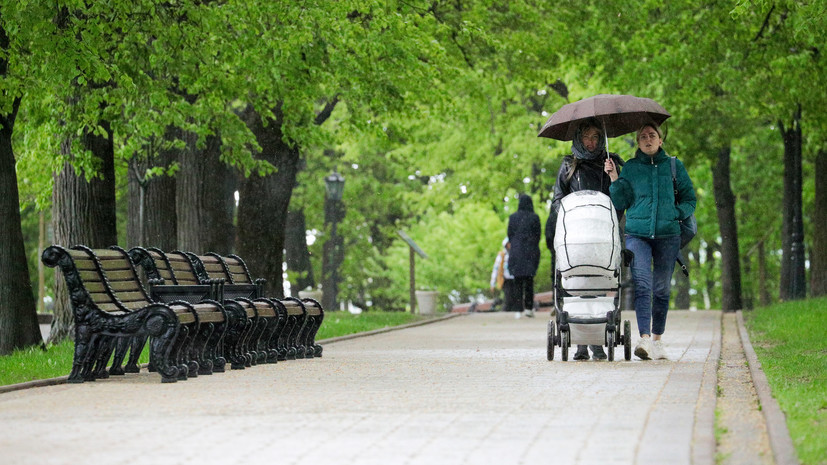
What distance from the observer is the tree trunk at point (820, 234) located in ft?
91.7

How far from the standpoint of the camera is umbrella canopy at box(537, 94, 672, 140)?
12.6 metres

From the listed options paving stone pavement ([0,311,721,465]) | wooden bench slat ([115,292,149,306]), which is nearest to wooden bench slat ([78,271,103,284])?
wooden bench slat ([115,292,149,306])

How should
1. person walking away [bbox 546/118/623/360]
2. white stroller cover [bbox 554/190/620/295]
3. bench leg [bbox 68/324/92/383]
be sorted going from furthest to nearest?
person walking away [bbox 546/118/623/360]
white stroller cover [bbox 554/190/620/295]
bench leg [bbox 68/324/92/383]

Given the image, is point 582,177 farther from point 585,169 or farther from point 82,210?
point 82,210

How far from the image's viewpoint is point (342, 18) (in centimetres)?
1920

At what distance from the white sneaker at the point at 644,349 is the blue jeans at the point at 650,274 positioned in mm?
97

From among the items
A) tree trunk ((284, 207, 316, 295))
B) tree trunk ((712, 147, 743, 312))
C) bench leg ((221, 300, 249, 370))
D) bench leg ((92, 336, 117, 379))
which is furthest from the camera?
tree trunk ((284, 207, 316, 295))

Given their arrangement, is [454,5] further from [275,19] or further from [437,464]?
[437,464]

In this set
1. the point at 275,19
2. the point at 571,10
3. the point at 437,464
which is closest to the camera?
the point at 437,464

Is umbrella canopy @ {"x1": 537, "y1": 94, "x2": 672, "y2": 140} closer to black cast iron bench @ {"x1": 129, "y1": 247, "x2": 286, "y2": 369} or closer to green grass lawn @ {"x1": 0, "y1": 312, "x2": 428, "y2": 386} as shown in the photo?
Answer: black cast iron bench @ {"x1": 129, "y1": 247, "x2": 286, "y2": 369}

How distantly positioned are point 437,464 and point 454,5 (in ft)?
67.0

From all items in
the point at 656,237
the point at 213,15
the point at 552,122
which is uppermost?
the point at 213,15

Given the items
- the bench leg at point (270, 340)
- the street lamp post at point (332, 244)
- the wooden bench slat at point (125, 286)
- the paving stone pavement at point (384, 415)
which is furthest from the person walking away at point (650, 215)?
the street lamp post at point (332, 244)

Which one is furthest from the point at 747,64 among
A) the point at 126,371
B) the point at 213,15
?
the point at 126,371
